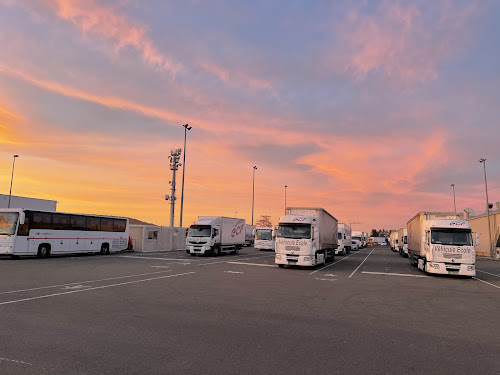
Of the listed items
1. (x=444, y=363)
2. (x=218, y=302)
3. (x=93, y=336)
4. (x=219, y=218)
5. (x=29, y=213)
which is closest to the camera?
(x=444, y=363)

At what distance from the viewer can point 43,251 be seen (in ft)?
81.9

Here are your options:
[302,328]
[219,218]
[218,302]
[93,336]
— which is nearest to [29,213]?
[219,218]

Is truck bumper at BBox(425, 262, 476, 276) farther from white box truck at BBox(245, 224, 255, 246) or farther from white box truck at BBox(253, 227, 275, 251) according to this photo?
white box truck at BBox(245, 224, 255, 246)

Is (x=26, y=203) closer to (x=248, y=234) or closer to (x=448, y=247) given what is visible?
(x=248, y=234)

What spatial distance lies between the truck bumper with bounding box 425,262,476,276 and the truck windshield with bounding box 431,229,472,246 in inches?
44.7

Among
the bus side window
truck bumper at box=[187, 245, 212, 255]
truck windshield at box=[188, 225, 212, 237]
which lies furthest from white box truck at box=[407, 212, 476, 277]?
the bus side window

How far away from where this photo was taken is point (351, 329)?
24.6 feet

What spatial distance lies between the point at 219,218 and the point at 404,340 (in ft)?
91.0

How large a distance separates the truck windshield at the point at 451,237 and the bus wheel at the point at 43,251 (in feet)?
82.7

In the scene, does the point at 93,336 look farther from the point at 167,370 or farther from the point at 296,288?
the point at 296,288

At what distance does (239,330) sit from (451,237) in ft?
53.3

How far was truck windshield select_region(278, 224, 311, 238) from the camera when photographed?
825 inches

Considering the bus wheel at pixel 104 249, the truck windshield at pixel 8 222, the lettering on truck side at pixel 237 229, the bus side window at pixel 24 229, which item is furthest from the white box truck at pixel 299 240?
the truck windshield at pixel 8 222

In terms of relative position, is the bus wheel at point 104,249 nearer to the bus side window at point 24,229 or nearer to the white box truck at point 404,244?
the bus side window at point 24,229
